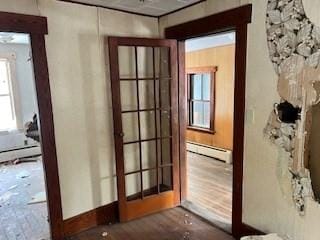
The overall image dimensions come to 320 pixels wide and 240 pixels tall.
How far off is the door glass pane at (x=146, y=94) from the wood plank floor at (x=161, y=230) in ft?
4.29

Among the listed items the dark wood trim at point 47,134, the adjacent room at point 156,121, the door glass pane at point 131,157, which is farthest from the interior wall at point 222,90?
the dark wood trim at point 47,134

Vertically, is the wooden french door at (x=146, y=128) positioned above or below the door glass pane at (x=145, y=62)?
below

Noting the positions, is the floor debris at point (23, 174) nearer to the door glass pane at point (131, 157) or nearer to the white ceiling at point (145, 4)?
the door glass pane at point (131, 157)

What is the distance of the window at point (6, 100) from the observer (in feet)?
17.3

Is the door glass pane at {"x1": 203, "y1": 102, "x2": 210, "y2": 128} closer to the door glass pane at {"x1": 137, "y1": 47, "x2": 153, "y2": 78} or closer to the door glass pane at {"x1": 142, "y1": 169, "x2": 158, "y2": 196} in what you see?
the door glass pane at {"x1": 142, "y1": 169, "x2": 158, "y2": 196}

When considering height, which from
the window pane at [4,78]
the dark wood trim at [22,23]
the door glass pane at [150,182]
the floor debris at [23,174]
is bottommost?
the floor debris at [23,174]

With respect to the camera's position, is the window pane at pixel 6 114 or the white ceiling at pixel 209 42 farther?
the window pane at pixel 6 114

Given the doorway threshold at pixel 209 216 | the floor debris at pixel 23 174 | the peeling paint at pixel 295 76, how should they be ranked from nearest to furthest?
the peeling paint at pixel 295 76, the doorway threshold at pixel 209 216, the floor debris at pixel 23 174

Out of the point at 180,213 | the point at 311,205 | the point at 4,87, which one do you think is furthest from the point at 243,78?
the point at 4,87

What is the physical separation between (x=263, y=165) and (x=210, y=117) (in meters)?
3.15

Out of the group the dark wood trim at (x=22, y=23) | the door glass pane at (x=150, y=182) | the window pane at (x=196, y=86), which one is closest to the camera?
the dark wood trim at (x=22, y=23)

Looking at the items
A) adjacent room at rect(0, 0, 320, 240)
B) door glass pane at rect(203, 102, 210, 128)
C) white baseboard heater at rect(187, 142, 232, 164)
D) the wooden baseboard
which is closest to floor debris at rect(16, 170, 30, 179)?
adjacent room at rect(0, 0, 320, 240)

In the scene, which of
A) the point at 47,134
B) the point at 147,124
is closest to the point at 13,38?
the point at 47,134

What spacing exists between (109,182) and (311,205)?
1.98m
